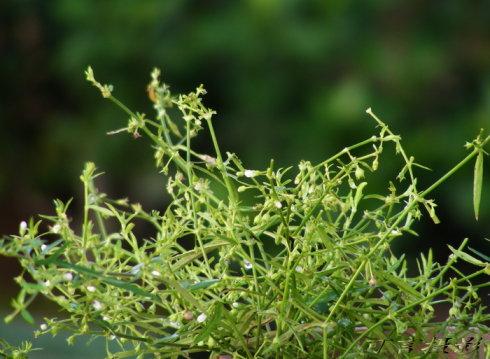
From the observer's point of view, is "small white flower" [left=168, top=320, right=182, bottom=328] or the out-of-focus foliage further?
the out-of-focus foliage

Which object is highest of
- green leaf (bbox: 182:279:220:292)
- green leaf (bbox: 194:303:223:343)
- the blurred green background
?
green leaf (bbox: 182:279:220:292)

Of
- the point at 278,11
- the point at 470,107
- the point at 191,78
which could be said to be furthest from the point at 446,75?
the point at 191,78

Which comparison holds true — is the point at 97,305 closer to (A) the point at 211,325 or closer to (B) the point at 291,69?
(A) the point at 211,325

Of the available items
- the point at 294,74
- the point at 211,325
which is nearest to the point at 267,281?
the point at 211,325

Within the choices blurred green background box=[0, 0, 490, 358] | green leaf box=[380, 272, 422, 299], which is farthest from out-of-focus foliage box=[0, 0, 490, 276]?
green leaf box=[380, 272, 422, 299]

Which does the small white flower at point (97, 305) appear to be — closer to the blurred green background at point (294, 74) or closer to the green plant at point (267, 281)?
the green plant at point (267, 281)

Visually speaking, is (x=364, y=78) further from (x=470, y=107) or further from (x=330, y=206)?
(x=330, y=206)

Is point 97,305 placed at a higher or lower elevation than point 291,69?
higher

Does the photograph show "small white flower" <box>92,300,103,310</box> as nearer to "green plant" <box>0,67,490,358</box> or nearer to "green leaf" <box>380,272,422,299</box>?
"green plant" <box>0,67,490,358</box>
